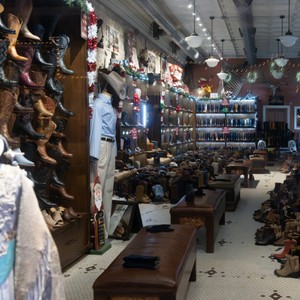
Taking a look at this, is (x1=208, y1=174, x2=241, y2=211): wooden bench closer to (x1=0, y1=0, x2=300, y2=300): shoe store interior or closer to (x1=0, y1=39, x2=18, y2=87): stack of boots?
(x1=0, y1=0, x2=300, y2=300): shoe store interior

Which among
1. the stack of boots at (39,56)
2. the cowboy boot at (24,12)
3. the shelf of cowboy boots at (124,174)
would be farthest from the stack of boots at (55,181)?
the shelf of cowboy boots at (124,174)

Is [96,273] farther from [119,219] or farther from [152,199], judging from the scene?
[152,199]

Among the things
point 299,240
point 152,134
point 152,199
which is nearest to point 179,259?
point 299,240

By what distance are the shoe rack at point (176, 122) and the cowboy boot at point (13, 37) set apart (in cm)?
785

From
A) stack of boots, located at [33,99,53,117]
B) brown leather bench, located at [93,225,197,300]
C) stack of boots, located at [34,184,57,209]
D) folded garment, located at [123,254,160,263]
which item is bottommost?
brown leather bench, located at [93,225,197,300]

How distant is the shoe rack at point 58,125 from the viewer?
12.7 feet

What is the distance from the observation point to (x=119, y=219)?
5266 mm

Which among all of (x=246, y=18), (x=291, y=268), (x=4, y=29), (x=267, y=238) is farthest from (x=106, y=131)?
(x=246, y=18)

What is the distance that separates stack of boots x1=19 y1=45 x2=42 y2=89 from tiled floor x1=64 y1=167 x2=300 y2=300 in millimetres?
1697

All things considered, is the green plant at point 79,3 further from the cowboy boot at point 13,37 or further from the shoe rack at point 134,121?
the shoe rack at point 134,121

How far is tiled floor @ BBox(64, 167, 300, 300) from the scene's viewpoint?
359 centimetres

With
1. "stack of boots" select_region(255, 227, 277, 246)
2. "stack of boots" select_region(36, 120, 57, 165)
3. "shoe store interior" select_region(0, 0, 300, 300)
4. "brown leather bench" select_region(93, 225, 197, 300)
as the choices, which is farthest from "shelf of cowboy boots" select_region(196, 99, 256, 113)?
"brown leather bench" select_region(93, 225, 197, 300)

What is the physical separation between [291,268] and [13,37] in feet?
9.95

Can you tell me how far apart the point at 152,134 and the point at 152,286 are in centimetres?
916
